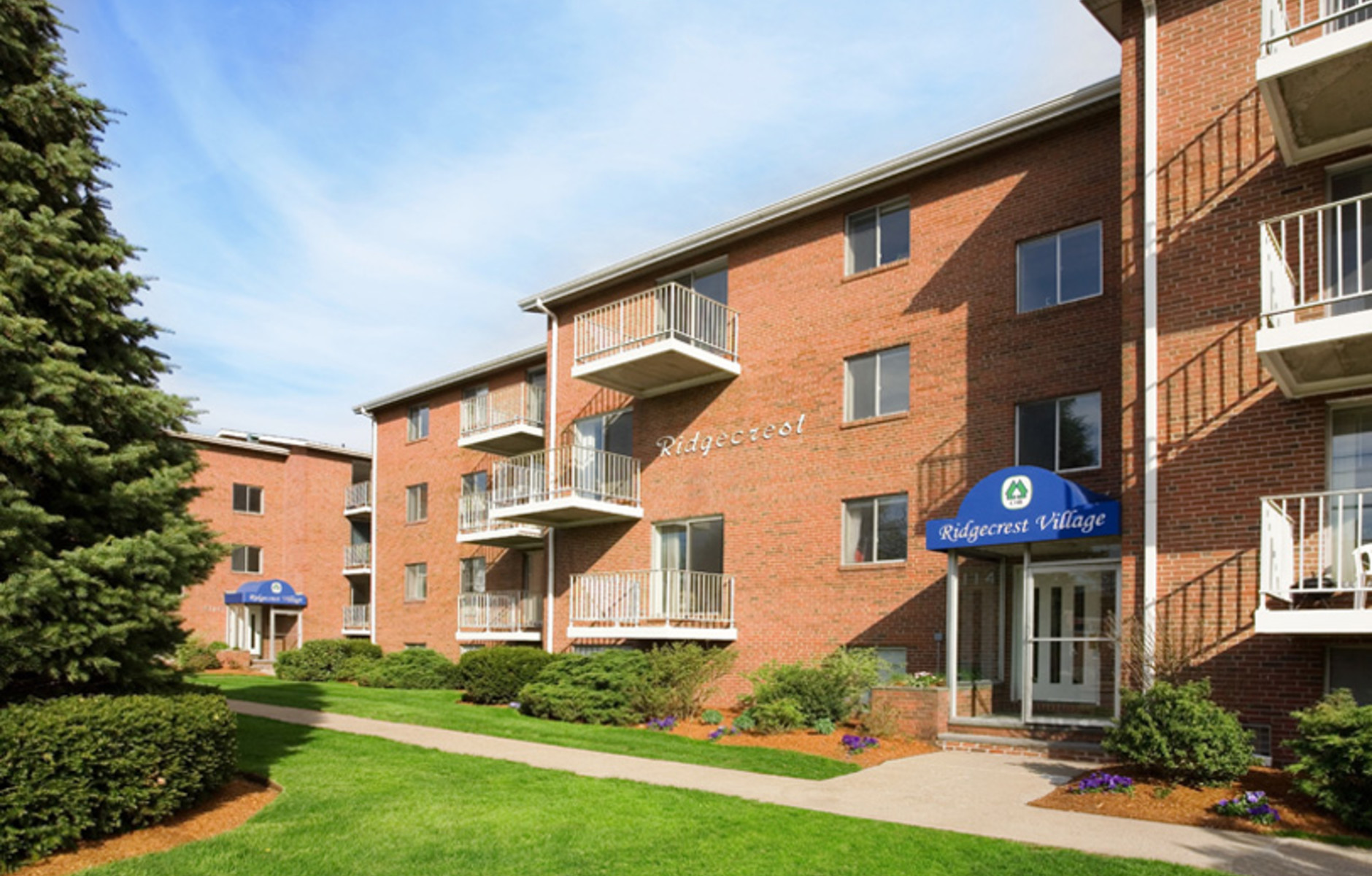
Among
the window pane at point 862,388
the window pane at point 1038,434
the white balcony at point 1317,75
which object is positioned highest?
the white balcony at point 1317,75

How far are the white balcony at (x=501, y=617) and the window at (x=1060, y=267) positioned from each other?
1494cm

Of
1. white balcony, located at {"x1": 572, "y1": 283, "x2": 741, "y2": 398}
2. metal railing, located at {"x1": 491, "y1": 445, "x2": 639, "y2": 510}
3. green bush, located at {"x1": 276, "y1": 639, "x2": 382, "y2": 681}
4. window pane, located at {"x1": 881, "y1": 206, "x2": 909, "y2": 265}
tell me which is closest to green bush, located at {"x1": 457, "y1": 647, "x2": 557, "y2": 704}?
metal railing, located at {"x1": 491, "y1": 445, "x2": 639, "y2": 510}

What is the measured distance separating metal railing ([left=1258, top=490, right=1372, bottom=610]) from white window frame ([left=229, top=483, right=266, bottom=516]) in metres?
34.6

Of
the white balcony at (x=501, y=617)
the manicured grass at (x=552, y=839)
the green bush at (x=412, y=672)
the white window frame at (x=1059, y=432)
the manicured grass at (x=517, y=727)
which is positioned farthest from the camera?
the white balcony at (x=501, y=617)

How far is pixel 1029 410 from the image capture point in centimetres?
1650

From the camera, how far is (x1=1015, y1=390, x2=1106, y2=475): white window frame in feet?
51.2

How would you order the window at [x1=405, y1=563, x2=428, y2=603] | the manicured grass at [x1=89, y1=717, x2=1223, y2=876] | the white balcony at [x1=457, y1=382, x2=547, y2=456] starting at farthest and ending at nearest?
the window at [x1=405, y1=563, x2=428, y2=603] → the white balcony at [x1=457, y1=382, x2=547, y2=456] → the manicured grass at [x1=89, y1=717, x2=1223, y2=876]

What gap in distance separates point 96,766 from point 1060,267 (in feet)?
46.4

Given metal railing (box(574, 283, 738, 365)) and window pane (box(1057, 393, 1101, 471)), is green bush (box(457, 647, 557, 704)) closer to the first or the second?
metal railing (box(574, 283, 738, 365))

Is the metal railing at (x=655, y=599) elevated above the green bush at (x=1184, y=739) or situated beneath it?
elevated above

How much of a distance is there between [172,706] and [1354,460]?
1257 centimetres

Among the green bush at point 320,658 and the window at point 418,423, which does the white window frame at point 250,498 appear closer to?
the window at point 418,423

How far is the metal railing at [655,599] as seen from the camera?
66.0ft

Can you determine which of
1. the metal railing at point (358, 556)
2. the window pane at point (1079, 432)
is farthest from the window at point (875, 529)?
the metal railing at point (358, 556)
